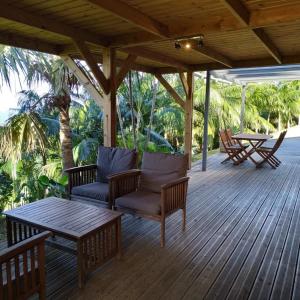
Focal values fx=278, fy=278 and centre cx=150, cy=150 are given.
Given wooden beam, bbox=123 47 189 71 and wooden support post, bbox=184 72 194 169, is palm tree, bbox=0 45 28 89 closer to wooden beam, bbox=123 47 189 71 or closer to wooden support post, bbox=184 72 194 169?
wooden beam, bbox=123 47 189 71

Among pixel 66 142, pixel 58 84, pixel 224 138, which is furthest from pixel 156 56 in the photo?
pixel 224 138

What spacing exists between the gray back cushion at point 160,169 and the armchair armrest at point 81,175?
2.49 ft

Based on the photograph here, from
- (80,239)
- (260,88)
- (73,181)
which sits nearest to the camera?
(80,239)

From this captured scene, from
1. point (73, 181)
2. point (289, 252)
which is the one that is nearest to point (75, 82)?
point (73, 181)

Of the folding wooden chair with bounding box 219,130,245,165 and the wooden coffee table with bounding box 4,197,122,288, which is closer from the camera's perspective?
the wooden coffee table with bounding box 4,197,122,288

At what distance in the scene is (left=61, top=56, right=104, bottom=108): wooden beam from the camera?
4249mm

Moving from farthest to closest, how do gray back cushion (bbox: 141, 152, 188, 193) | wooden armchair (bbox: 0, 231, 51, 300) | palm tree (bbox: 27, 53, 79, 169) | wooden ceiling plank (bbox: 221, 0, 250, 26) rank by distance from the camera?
1. palm tree (bbox: 27, 53, 79, 169)
2. gray back cushion (bbox: 141, 152, 188, 193)
3. wooden ceiling plank (bbox: 221, 0, 250, 26)
4. wooden armchair (bbox: 0, 231, 51, 300)

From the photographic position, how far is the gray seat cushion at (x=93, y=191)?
128 inches

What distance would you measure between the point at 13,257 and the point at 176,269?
1408 mm

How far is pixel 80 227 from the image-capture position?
7.52ft

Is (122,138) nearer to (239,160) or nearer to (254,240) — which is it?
(239,160)

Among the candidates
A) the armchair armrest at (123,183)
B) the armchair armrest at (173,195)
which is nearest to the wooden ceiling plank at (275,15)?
the armchair armrest at (173,195)

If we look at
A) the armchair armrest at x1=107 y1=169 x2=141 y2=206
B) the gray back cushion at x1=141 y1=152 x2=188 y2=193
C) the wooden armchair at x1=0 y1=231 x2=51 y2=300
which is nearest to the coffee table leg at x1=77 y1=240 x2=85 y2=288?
the wooden armchair at x1=0 y1=231 x2=51 y2=300

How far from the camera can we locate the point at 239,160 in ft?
23.8
